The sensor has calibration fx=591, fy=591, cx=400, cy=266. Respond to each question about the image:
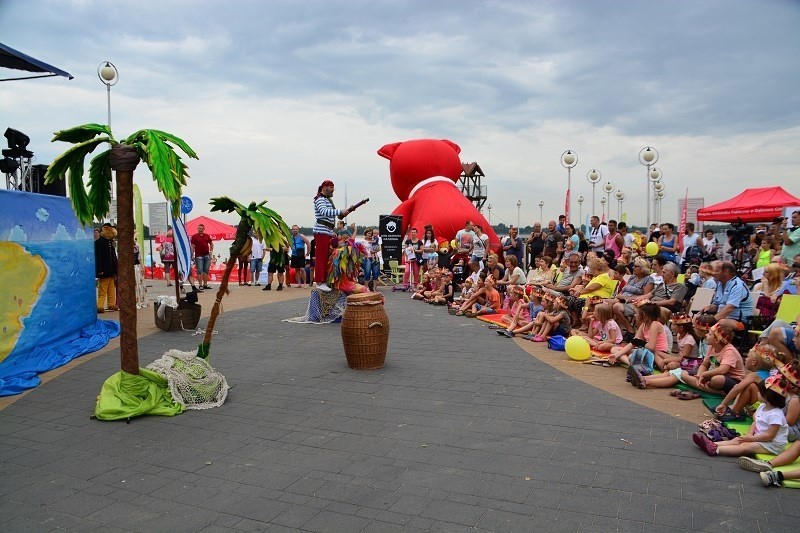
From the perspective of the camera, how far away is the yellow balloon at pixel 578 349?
7.78 meters

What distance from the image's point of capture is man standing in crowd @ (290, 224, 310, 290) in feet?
55.9

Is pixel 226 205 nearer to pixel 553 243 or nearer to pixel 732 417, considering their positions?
pixel 732 417

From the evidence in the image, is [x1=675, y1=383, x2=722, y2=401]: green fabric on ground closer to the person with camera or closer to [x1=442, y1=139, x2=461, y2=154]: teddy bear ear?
the person with camera

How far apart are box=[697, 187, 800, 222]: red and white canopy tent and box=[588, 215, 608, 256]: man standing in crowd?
702 centimetres

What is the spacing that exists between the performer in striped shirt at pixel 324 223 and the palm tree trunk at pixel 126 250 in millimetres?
4927

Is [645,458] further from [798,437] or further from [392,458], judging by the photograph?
[392,458]

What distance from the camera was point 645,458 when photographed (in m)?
4.42

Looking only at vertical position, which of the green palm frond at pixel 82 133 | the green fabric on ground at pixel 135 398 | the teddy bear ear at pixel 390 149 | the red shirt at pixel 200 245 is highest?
the teddy bear ear at pixel 390 149

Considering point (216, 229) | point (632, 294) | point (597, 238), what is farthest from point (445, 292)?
point (216, 229)

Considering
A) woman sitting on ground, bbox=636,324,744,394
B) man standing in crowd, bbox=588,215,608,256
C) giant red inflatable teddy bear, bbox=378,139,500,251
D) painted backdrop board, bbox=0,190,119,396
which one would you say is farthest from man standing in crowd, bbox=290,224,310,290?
woman sitting on ground, bbox=636,324,744,394

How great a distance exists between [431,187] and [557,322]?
11846 mm

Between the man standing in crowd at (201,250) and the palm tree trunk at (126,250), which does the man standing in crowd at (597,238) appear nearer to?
the man standing in crowd at (201,250)

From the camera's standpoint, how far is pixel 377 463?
4371mm

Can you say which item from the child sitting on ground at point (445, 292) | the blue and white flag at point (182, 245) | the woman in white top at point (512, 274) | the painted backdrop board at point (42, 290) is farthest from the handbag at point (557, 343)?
the painted backdrop board at point (42, 290)
